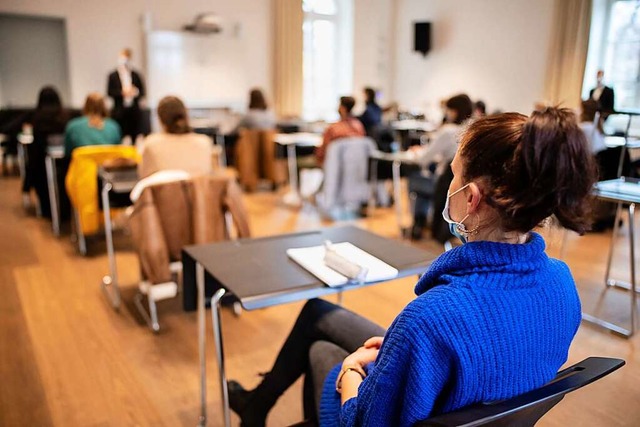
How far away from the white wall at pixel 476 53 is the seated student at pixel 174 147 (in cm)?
477

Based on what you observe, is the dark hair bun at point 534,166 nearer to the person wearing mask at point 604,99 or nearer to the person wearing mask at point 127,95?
the person wearing mask at point 604,99

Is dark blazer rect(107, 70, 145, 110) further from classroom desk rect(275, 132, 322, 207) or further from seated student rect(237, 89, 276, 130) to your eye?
classroom desk rect(275, 132, 322, 207)

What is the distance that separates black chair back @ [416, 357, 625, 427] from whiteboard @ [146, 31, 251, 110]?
7.24m

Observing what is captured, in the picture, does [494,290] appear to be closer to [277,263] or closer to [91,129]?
[277,263]

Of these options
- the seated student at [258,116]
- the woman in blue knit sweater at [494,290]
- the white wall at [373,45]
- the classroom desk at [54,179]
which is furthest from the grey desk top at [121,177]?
the white wall at [373,45]

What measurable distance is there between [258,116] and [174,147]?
3035 millimetres

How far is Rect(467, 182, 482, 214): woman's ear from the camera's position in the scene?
878mm

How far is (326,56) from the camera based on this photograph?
9250mm

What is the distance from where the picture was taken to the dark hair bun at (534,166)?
78cm

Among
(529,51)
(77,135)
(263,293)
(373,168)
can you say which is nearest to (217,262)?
(263,293)

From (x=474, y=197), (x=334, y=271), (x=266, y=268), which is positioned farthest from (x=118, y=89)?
(x=474, y=197)

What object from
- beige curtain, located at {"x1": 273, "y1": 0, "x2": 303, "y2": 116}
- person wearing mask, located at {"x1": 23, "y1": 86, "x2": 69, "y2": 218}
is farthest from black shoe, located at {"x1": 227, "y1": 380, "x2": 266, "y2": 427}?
beige curtain, located at {"x1": 273, "y1": 0, "x2": 303, "y2": 116}

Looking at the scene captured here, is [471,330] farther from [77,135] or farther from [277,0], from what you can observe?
[277,0]

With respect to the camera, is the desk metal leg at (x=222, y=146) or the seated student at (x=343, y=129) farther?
the desk metal leg at (x=222, y=146)
